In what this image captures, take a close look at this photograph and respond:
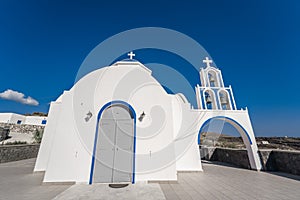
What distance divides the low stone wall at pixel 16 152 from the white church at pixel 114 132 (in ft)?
17.2

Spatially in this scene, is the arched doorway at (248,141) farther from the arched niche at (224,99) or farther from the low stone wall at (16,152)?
the low stone wall at (16,152)

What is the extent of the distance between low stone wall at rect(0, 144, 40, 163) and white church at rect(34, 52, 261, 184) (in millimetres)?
5238

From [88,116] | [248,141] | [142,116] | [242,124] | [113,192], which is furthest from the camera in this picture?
[242,124]

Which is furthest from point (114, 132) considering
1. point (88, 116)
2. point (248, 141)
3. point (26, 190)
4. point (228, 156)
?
point (228, 156)

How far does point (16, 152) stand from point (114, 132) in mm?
10648

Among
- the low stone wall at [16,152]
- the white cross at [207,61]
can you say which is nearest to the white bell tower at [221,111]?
the white cross at [207,61]

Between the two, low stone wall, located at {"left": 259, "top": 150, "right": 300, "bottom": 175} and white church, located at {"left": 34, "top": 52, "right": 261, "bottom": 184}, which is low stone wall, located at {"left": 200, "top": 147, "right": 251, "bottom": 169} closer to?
low stone wall, located at {"left": 259, "top": 150, "right": 300, "bottom": 175}

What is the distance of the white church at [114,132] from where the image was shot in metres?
5.23

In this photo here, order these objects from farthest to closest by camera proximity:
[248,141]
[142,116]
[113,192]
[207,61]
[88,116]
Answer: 1. [207,61]
2. [248,141]
3. [142,116]
4. [88,116]
5. [113,192]

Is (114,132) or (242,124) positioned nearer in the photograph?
(114,132)

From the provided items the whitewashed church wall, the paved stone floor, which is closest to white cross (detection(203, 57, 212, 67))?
the paved stone floor

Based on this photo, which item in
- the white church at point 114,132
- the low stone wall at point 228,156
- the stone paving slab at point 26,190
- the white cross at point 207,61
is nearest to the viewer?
the stone paving slab at point 26,190

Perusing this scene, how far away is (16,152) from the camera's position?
10727 millimetres

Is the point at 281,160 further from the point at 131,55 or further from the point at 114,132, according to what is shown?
the point at 131,55
